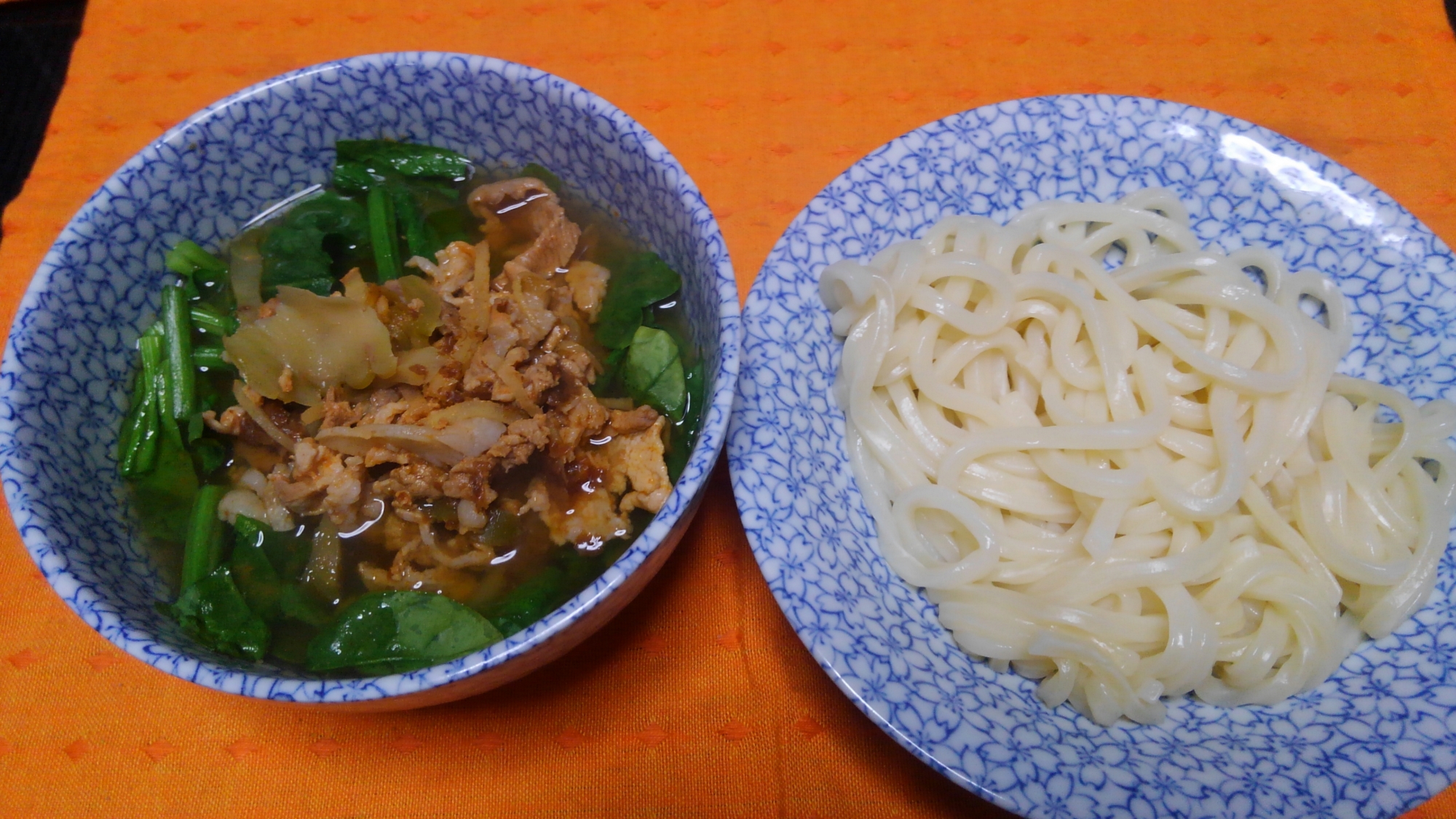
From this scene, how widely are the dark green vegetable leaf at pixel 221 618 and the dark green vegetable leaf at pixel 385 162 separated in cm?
101

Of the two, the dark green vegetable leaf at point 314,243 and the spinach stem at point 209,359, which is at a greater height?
the dark green vegetable leaf at point 314,243

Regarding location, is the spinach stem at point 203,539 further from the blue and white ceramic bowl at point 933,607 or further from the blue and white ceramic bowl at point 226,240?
the blue and white ceramic bowl at point 933,607

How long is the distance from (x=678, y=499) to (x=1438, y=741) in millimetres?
1575

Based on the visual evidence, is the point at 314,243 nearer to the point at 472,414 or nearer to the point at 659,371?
the point at 472,414

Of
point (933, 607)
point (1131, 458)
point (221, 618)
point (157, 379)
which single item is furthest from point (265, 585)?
point (1131, 458)

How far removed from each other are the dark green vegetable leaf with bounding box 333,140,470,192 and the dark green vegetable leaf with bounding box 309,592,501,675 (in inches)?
42.3

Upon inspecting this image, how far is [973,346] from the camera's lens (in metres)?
2.08

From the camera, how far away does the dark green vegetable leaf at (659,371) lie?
184 cm

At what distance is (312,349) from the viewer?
175 centimetres

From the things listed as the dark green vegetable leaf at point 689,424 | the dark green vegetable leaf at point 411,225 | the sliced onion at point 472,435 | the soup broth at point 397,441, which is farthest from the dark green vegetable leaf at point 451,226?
the dark green vegetable leaf at point 689,424

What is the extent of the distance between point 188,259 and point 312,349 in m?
0.45

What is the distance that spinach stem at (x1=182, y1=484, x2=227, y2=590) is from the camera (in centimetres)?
165

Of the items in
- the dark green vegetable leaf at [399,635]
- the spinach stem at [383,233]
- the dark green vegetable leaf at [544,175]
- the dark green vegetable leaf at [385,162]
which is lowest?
the dark green vegetable leaf at [399,635]

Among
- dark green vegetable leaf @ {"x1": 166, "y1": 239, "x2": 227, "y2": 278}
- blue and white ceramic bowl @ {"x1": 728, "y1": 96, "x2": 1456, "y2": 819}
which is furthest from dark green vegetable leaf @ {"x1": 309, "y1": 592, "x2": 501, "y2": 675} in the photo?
dark green vegetable leaf @ {"x1": 166, "y1": 239, "x2": 227, "y2": 278}
